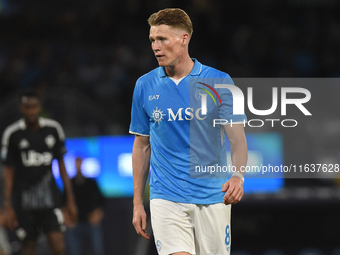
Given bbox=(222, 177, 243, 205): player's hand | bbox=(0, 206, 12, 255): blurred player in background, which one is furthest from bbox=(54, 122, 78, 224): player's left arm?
bbox=(222, 177, 243, 205): player's hand

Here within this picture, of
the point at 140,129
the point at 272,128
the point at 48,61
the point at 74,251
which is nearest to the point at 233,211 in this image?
the point at 272,128

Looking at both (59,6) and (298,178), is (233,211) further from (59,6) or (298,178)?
(59,6)

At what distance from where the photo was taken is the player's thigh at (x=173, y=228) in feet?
14.3

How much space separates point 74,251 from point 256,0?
689cm

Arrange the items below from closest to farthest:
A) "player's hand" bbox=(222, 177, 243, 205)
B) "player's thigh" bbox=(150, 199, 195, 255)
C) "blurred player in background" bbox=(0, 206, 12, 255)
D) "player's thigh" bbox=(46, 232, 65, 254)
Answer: "player's hand" bbox=(222, 177, 243, 205) → "player's thigh" bbox=(150, 199, 195, 255) → "player's thigh" bbox=(46, 232, 65, 254) → "blurred player in background" bbox=(0, 206, 12, 255)

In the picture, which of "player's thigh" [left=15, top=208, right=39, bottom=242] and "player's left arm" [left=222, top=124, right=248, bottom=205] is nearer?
"player's left arm" [left=222, top=124, right=248, bottom=205]

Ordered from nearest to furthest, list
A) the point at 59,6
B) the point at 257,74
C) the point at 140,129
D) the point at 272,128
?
the point at 140,129 → the point at 272,128 → the point at 257,74 → the point at 59,6

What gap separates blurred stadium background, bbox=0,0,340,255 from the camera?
959 centimetres

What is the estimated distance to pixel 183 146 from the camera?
451 cm

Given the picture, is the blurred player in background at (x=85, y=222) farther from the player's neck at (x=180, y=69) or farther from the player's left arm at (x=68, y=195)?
the player's neck at (x=180, y=69)

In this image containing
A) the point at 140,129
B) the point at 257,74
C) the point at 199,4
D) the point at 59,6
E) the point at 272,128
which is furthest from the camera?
the point at 59,6

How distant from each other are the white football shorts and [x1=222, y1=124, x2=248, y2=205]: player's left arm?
1.14ft

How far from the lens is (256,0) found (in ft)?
44.8

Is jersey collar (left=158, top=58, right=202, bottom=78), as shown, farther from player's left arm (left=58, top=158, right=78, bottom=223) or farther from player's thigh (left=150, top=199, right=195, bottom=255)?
player's left arm (left=58, top=158, right=78, bottom=223)
